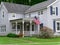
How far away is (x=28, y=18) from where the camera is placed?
126ft

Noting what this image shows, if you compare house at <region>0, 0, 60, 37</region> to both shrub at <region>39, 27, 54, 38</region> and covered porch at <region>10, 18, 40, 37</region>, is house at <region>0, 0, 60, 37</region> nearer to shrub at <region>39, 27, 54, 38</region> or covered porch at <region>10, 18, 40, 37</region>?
covered porch at <region>10, 18, 40, 37</region>

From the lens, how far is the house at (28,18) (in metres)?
39.1

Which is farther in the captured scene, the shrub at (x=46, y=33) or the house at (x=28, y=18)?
the house at (x=28, y=18)

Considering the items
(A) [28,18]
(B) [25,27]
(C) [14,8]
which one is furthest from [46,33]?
(C) [14,8]

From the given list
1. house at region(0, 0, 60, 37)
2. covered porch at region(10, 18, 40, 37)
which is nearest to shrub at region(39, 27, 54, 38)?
house at region(0, 0, 60, 37)

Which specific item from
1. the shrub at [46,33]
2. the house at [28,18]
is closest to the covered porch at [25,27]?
the house at [28,18]

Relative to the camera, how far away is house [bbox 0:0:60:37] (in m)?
39.1

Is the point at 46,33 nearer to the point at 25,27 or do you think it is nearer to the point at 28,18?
the point at 28,18

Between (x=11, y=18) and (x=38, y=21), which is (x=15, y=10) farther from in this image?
(x=38, y=21)

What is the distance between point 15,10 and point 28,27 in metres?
5.59

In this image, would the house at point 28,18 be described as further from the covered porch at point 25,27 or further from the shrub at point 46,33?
the shrub at point 46,33

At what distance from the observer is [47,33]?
1378 inches

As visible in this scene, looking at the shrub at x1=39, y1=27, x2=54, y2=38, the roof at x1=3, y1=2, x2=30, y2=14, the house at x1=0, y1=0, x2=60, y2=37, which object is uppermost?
the roof at x1=3, y1=2, x2=30, y2=14

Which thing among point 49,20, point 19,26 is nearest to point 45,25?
point 49,20
